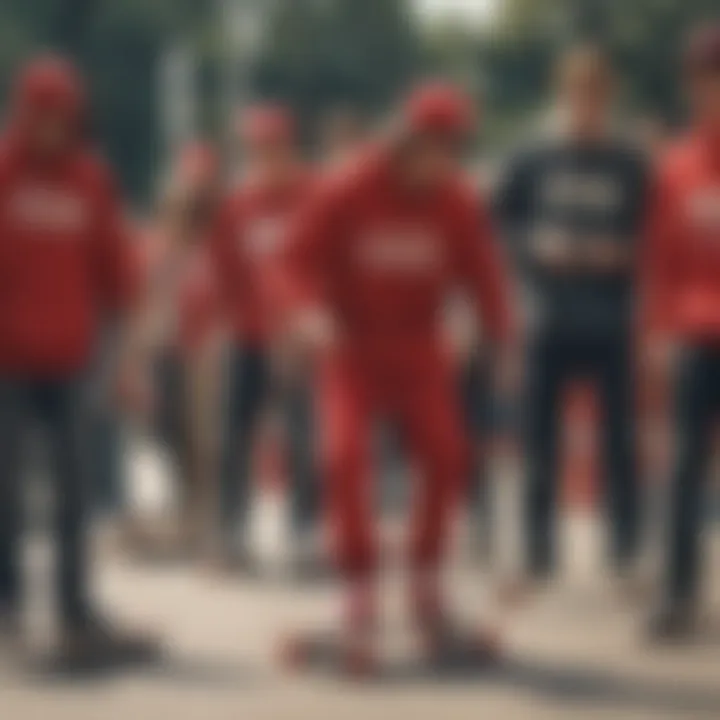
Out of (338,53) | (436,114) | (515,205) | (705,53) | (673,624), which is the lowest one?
(673,624)

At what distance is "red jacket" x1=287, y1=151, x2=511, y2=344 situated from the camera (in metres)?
7.80

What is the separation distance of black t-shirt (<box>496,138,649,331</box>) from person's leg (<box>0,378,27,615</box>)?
205 cm

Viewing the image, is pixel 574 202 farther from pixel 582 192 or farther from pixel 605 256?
pixel 605 256

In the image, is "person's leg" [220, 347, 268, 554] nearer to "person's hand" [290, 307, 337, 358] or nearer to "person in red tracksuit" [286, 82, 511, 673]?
"person in red tracksuit" [286, 82, 511, 673]

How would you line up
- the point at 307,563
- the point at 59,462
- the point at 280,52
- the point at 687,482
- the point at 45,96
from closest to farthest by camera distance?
the point at 45,96 → the point at 59,462 → the point at 687,482 → the point at 307,563 → the point at 280,52

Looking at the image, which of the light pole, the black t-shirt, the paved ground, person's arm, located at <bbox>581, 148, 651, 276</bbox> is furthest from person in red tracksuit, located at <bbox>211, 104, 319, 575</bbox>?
the light pole

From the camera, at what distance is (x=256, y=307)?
34.4ft

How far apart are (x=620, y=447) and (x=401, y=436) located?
161 cm

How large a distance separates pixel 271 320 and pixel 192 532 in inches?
48.1

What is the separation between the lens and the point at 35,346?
7.90 meters

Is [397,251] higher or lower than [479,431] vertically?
lower

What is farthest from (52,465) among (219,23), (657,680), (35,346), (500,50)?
(219,23)

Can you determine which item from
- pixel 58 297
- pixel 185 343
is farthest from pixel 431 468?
pixel 185 343

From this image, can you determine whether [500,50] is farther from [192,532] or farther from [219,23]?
[192,532]
